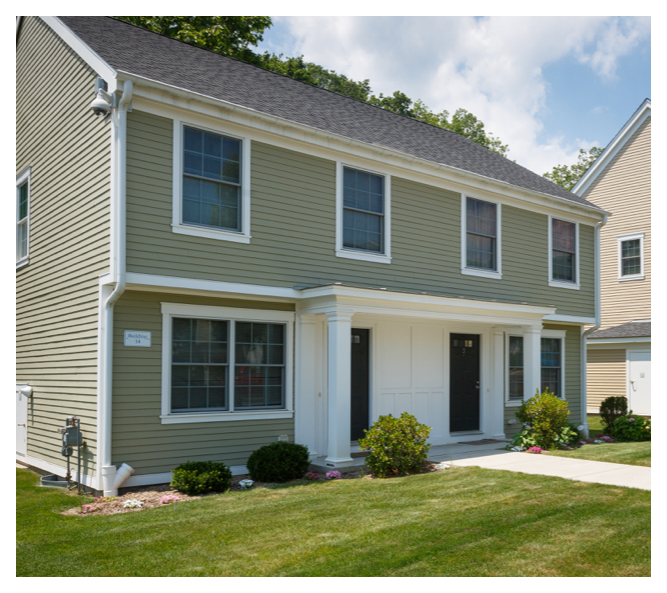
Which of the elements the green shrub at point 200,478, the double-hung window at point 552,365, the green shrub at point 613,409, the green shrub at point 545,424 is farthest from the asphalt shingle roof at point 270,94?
the green shrub at point 200,478

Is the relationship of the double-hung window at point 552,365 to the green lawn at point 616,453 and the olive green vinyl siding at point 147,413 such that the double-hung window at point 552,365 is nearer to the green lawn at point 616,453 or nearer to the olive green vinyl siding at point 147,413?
the green lawn at point 616,453

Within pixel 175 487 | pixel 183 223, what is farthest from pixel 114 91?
pixel 175 487

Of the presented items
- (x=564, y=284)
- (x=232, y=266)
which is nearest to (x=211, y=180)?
(x=232, y=266)

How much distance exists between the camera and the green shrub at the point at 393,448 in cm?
930

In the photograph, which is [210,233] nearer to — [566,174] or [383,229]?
[383,229]

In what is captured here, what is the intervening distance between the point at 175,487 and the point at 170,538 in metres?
2.34

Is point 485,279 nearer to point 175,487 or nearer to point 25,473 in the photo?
point 175,487

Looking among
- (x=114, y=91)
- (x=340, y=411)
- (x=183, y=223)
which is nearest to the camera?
(x=114, y=91)

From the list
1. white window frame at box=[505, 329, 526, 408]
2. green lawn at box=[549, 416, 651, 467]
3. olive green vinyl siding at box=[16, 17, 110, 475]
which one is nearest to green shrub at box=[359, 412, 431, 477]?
green lawn at box=[549, 416, 651, 467]

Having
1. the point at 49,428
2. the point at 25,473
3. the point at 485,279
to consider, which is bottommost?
the point at 25,473

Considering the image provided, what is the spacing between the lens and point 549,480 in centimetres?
855

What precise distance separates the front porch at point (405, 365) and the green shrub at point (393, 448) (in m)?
0.62

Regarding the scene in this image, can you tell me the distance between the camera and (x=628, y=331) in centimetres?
1959

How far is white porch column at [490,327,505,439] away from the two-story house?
48 millimetres
